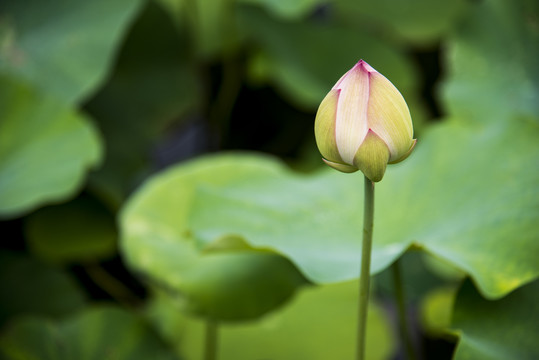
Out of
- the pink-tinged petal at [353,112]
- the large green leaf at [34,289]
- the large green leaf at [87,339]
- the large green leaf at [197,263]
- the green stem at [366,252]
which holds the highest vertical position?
the pink-tinged petal at [353,112]

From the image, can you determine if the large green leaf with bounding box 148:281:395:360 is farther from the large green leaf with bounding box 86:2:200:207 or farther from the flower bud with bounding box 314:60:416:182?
the flower bud with bounding box 314:60:416:182

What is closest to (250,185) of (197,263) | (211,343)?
(197,263)

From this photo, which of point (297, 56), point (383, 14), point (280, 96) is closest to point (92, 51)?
point (297, 56)

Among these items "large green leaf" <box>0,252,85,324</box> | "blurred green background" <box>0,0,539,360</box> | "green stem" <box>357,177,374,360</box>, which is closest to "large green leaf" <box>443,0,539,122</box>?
"blurred green background" <box>0,0,539,360</box>

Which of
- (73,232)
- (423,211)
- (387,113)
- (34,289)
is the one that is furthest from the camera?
(73,232)

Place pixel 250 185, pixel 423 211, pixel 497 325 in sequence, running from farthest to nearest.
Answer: pixel 250 185 → pixel 423 211 → pixel 497 325

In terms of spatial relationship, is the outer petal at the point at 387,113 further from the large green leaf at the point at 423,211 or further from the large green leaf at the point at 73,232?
the large green leaf at the point at 73,232

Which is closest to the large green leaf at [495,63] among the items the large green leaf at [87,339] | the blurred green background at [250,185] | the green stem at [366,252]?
the blurred green background at [250,185]

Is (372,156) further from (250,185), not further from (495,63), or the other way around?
(495,63)
